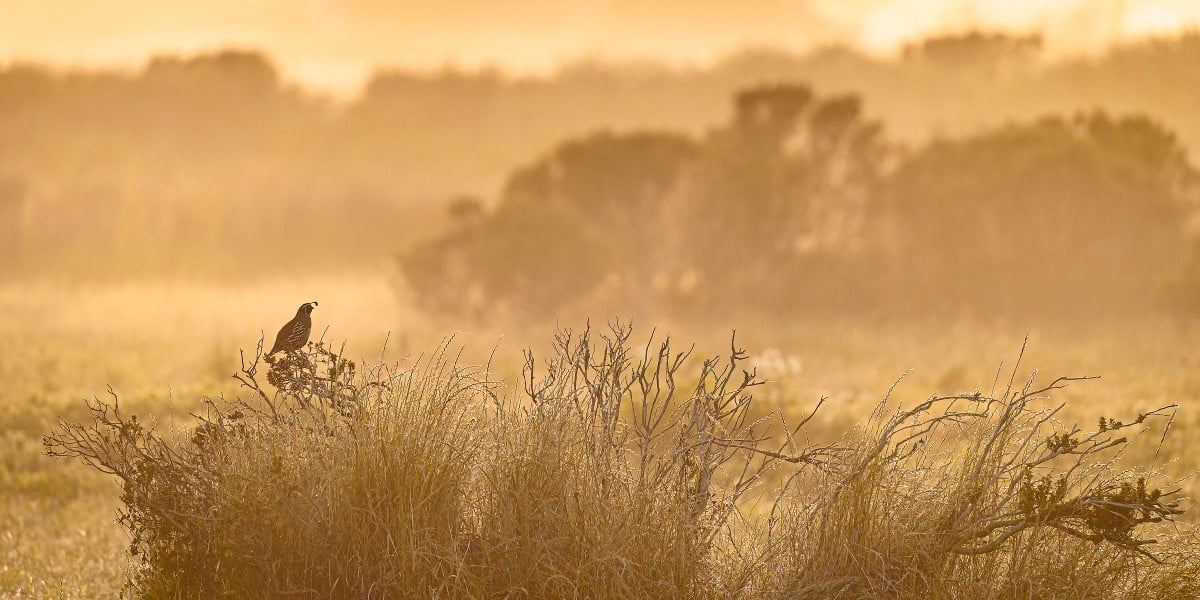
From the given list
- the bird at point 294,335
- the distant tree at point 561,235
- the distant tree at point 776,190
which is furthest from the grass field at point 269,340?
the distant tree at point 776,190

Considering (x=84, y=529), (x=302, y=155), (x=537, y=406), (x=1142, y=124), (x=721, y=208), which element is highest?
(x=302, y=155)

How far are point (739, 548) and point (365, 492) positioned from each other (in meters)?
1.95

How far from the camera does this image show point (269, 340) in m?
22.0

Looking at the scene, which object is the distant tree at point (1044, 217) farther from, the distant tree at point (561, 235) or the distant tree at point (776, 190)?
the distant tree at point (561, 235)

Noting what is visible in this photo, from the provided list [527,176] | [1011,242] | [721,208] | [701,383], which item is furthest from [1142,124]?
[701,383]

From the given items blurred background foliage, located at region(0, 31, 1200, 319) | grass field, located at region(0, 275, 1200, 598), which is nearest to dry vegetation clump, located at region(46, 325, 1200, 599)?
grass field, located at region(0, 275, 1200, 598)

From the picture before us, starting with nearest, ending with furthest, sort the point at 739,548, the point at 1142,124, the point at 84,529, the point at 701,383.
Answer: the point at 701,383 → the point at 739,548 → the point at 84,529 → the point at 1142,124

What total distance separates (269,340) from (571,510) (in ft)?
54.4

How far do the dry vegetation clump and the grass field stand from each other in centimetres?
145

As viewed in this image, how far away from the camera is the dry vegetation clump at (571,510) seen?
20.6 feet

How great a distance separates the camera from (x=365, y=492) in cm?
636

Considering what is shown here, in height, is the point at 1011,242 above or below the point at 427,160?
below

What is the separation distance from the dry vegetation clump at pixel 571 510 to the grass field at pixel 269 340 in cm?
145

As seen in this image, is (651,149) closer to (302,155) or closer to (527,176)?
(527,176)
